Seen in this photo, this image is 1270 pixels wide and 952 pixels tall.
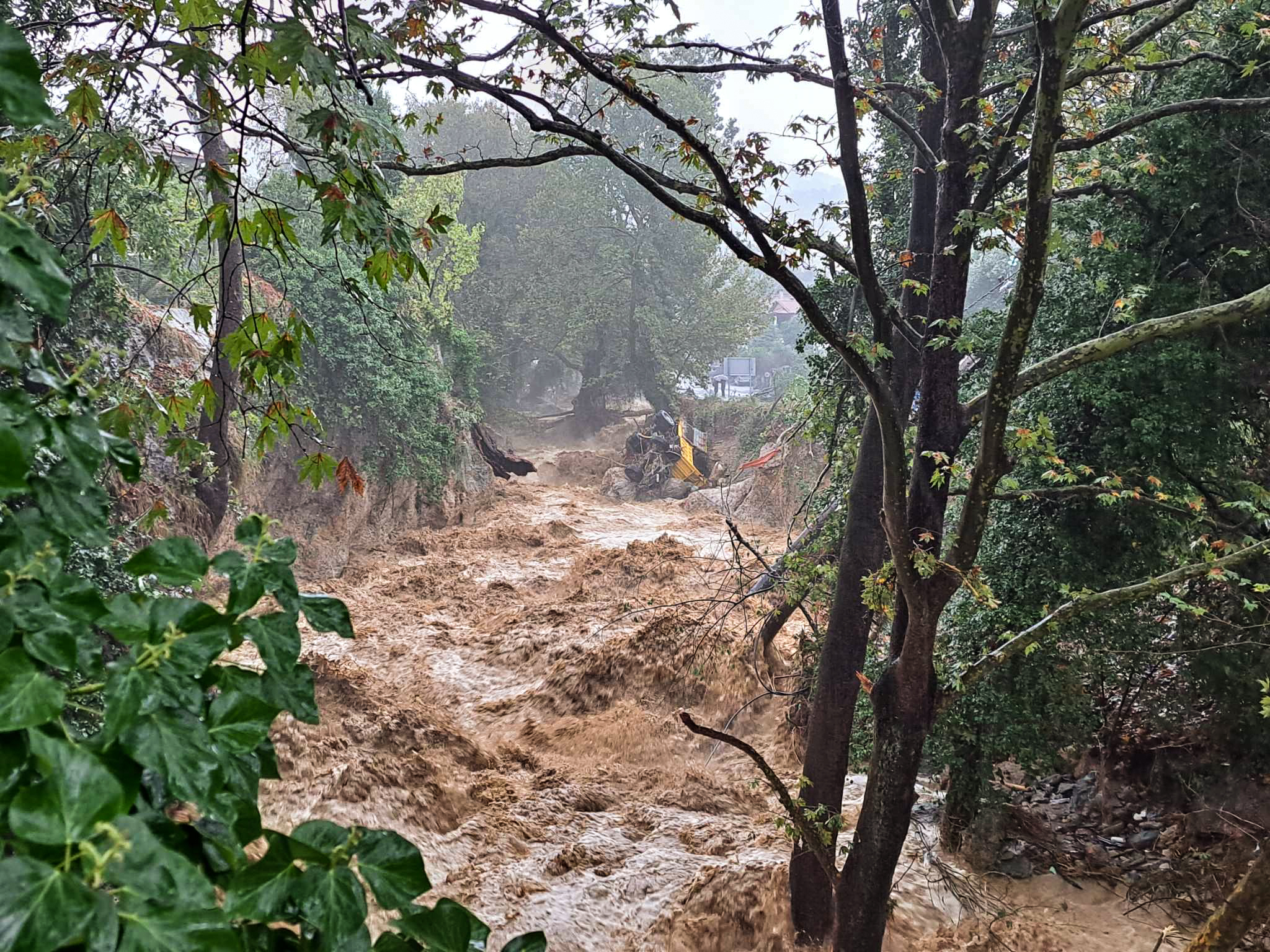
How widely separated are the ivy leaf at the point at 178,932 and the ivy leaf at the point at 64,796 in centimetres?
7

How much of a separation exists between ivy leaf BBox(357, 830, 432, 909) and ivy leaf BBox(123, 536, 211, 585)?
0.97ft

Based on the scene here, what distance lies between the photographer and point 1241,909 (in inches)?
Answer: 108

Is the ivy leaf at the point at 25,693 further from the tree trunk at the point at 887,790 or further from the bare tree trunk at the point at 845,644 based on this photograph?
the bare tree trunk at the point at 845,644

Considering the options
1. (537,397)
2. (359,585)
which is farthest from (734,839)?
(537,397)

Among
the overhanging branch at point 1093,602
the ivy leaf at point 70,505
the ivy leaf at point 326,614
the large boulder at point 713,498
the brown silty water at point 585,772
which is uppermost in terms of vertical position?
the ivy leaf at point 70,505

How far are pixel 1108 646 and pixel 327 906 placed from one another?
5.51 meters

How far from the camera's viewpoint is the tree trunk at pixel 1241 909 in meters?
2.70

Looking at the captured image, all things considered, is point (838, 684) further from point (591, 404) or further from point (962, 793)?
point (591, 404)

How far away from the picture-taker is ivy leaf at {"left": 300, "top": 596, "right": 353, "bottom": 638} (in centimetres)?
80

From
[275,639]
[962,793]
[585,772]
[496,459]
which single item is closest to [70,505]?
[275,639]

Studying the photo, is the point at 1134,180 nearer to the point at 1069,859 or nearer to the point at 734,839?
the point at 1069,859

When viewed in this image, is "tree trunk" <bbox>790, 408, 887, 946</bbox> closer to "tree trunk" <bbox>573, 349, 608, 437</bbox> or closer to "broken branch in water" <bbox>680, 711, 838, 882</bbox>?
"broken branch in water" <bbox>680, 711, 838, 882</bbox>

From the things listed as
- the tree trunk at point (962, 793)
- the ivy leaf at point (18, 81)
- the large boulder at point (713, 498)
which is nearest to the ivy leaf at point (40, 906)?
the ivy leaf at point (18, 81)

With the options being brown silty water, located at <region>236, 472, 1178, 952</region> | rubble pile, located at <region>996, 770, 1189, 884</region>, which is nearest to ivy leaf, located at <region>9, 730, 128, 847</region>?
brown silty water, located at <region>236, 472, 1178, 952</region>
